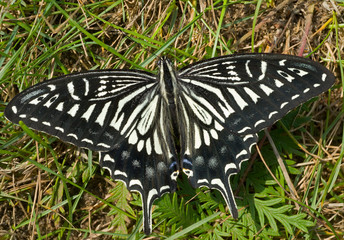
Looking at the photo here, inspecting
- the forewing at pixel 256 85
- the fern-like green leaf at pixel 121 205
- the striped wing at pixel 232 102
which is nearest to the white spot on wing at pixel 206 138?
the striped wing at pixel 232 102

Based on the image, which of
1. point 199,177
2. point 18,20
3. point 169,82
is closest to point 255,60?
point 169,82

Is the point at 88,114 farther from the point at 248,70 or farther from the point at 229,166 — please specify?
the point at 248,70

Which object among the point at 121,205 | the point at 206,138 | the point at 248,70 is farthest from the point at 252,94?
the point at 121,205

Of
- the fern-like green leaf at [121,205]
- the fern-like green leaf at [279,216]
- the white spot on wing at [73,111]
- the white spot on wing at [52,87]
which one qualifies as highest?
the white spot on wing at [52,87]

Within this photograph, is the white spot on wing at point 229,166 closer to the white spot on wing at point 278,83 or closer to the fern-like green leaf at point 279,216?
the fern-like green leaf at point 279,216

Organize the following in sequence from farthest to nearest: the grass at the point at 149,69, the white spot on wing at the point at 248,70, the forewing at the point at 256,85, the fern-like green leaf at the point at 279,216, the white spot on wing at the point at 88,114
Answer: the grass at the point at 149,69 → the fern-like green leaf at the point at 279,216 → the white spot on wing at the point at 88,114 → the white spot on wing at the point at 248,70 → the forewing at the point at 256,85

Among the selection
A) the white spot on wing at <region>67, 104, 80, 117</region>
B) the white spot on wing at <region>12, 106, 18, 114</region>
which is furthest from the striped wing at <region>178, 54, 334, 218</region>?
the white spot on wing at <region>12, 106, 18, 114</region>
